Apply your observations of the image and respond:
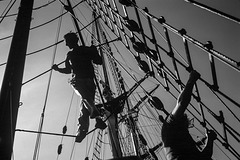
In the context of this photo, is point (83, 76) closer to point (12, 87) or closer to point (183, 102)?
point (12, 87)

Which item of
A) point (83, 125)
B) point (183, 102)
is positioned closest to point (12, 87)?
point (83, 125)

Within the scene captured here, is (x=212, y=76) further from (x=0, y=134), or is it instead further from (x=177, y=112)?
(x=0, y=134)

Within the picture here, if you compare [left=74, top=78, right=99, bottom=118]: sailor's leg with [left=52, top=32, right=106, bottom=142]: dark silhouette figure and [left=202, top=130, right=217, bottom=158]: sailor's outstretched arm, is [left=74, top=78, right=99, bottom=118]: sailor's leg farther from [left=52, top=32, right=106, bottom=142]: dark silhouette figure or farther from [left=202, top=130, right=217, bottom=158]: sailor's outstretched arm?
[left=202, top=130, right=217, bottom=158]: sailor's outstretched arm

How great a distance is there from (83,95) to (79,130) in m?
0.63

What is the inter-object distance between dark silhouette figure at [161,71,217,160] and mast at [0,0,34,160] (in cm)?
165

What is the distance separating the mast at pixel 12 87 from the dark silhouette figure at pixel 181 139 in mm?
1649

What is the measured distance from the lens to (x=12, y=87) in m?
2.77

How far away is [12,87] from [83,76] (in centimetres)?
162

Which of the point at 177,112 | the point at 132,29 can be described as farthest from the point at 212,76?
the point at 132,29

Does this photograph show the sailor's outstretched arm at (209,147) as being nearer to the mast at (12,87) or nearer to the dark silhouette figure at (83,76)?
the dark silhouette figure at (83,76)

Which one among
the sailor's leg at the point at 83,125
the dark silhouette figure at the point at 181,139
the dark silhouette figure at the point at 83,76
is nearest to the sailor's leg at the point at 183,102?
the dark silhouette figure at the point at 181,139

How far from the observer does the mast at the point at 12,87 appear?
246cm

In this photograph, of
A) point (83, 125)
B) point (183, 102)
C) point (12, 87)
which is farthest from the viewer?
point (83, 125)

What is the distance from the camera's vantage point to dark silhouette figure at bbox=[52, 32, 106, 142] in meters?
4.09
